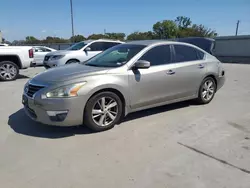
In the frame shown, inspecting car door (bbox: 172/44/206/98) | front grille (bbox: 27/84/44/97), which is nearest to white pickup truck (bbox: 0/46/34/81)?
front grille (bbox: 27/84/44/97)

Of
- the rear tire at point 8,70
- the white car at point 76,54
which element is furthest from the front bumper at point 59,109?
the white car at point 76,54

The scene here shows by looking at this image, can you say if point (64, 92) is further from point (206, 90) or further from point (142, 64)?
point (206, 90)

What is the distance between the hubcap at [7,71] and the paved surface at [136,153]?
510cm

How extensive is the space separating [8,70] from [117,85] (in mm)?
7217

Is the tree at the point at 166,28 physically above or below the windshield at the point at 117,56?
above

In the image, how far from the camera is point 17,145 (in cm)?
384

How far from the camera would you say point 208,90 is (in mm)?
6082

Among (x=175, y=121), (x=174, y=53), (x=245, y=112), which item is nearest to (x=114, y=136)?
(x=175, y=121)

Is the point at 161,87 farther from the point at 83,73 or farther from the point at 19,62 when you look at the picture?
the point at 19,62

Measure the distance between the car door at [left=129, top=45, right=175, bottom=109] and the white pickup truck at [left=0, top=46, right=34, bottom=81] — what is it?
698 cm

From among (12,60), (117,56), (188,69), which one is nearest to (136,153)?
(117,56)

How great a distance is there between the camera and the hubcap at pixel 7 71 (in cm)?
985

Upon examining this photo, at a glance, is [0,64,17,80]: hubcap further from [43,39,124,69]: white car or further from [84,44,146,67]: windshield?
[84,44,146,67]: windshield

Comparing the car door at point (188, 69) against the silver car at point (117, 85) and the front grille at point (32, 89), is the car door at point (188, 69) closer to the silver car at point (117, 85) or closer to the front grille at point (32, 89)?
the silver car at point (117, 85)
